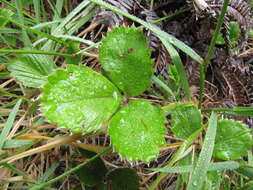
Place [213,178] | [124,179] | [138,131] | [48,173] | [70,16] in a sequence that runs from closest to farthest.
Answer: [138,131] < [213,178] < [124,179] < [48,173] < [70,16]

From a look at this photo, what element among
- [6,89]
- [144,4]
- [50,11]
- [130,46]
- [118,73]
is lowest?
[6,89]

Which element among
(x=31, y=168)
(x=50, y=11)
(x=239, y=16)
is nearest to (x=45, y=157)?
(x=31, y=168)

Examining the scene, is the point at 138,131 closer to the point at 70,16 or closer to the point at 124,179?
the point at 124,179

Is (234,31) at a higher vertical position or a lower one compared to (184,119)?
higher

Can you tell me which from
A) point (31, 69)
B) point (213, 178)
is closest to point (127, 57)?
point (31, 69)

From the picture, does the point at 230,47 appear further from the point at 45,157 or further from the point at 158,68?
the point at 45,157

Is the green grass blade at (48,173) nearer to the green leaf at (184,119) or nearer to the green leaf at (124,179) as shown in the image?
the green leaf at (124,179)

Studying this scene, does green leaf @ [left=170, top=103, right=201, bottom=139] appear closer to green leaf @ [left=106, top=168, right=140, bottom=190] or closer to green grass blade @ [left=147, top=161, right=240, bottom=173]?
green grass blade @ [left=147, top=161, right=240, bottom=173]
